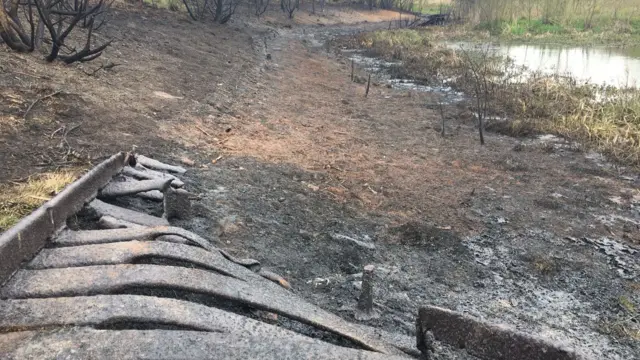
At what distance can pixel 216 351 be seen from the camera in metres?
2.02

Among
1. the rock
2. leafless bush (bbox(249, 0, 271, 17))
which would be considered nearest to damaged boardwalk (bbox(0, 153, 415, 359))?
the rock

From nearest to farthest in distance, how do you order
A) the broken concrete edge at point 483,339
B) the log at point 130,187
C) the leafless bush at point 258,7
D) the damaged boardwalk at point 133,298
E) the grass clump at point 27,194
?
1. the damaged boardwalk at point 133,298
2. the broken concrete edge at point 483,339
3. the grass clump at point 27,194
4. the log at point 130,187
5. the leafless bush at point 258,7

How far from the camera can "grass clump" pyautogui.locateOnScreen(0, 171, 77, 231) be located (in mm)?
3010

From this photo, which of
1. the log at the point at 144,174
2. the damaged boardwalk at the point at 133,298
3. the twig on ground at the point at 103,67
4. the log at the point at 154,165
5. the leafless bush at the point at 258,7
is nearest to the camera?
the damaged boardwalk at the point at 133,298

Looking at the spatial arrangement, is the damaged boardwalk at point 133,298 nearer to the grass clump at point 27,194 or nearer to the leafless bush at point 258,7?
the grass clump at point 27,194

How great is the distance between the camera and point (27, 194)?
10.8 ft

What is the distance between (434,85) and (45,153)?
11588 millimetres

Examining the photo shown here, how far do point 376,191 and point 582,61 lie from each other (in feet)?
54.7

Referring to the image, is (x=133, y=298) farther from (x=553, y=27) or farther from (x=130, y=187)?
(x=553, y=27)

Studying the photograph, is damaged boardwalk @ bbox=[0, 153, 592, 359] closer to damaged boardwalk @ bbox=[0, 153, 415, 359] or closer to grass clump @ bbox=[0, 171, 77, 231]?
damaged boardwalk @ bbox=[0, 153, 415, 359]

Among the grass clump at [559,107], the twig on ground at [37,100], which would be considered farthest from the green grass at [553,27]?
the twig on ground at [37,100]

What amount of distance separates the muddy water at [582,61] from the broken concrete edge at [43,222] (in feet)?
45.4

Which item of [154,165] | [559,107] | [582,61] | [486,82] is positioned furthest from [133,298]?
[582,61]

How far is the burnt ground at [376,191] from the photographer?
400 centimetres
